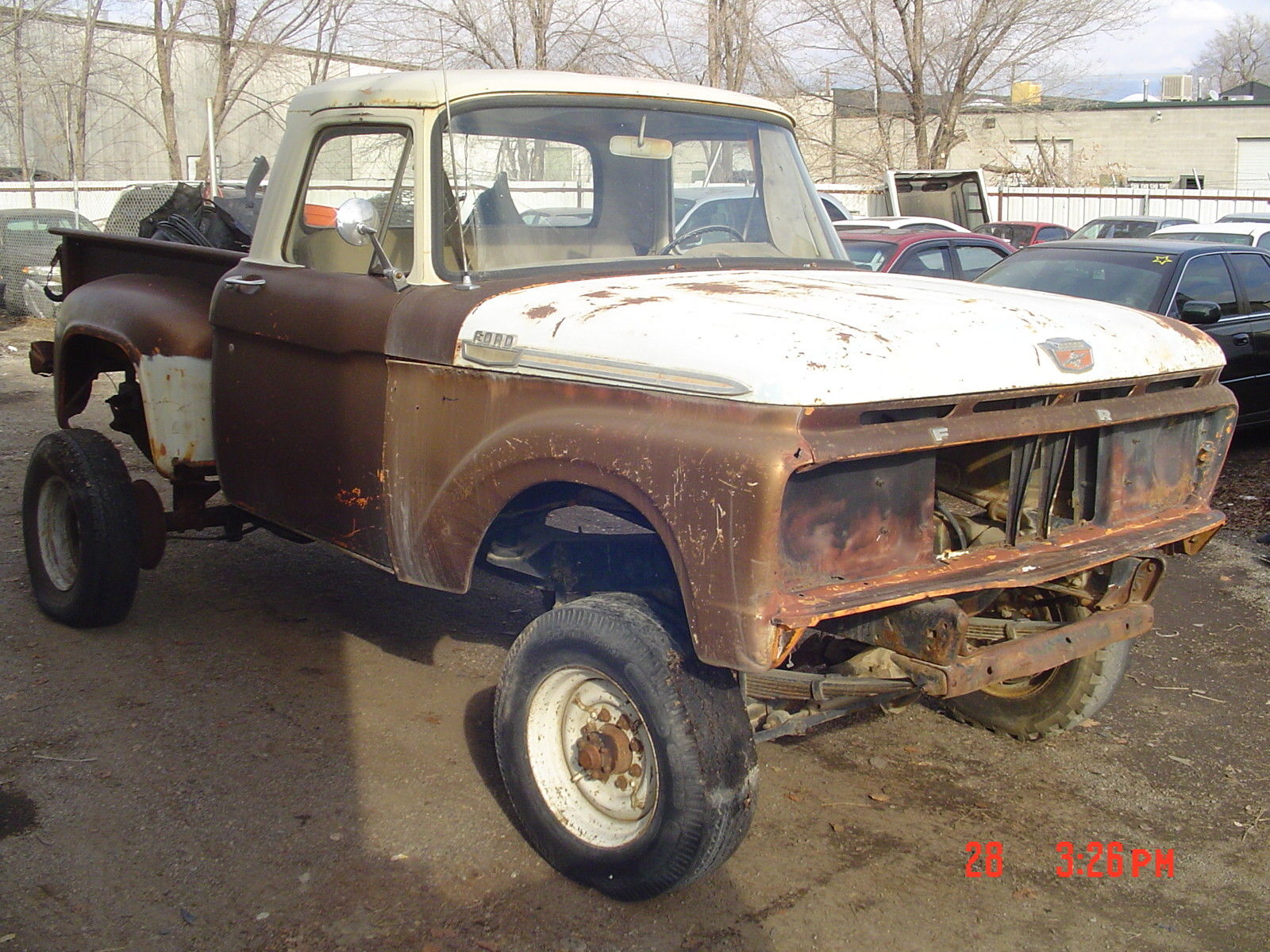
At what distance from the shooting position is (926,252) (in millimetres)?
11492

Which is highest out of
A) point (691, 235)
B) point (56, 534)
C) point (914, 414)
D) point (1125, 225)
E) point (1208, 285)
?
point (1125, 225)

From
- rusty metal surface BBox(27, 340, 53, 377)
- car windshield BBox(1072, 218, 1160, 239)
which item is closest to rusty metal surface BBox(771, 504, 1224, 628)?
rusty metal surface BBox(27, 340, 53, 377)

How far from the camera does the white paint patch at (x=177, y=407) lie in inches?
184

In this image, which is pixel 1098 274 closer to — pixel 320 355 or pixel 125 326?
pixel 320 355

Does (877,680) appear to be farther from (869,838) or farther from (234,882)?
(234,882)

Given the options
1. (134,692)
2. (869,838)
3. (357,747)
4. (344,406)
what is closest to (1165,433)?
(869,838)

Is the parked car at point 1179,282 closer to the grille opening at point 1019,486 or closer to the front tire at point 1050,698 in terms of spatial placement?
the front tire at point 1050,698

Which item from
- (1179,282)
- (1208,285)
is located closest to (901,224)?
(1208,285)

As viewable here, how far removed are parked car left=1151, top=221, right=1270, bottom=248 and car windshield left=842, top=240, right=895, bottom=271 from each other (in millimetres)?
2985

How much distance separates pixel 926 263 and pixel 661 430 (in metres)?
9.25

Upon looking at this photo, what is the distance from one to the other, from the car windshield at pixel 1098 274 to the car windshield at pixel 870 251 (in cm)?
253

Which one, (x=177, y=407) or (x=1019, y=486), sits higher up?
(x=177, y=407)

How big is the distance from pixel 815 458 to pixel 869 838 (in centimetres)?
151

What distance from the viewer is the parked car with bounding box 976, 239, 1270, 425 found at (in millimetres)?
8177
